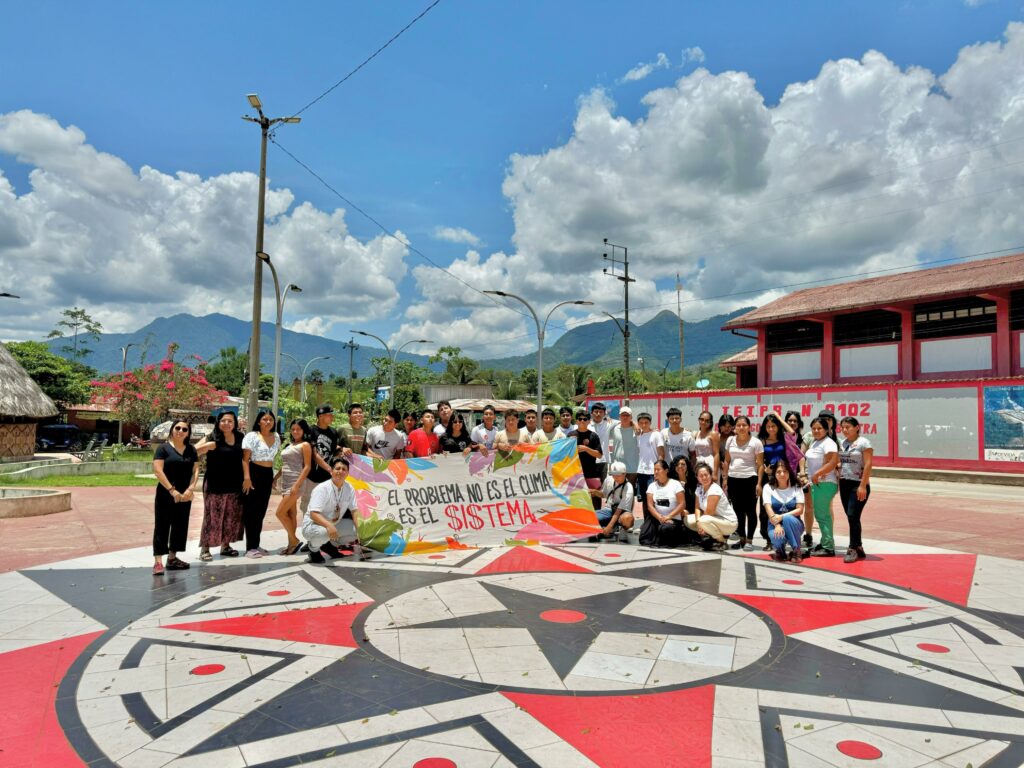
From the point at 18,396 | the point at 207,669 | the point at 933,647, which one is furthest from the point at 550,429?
the point at 18,396

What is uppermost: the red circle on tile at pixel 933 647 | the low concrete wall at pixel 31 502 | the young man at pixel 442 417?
the young man at pixel 442 417

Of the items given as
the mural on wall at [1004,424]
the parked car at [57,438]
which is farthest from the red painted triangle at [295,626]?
the parked car at [57,438]

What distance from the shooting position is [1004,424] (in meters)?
22.3

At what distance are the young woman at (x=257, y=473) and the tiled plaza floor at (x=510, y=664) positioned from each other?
51 centimetres

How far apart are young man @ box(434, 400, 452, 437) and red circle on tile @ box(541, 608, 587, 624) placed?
13.6 ft

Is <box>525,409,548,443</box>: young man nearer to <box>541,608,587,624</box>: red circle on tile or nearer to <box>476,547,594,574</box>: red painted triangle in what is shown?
<box>476,547,594,574</box>: red painted triangle

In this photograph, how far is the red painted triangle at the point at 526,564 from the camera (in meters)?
7.62

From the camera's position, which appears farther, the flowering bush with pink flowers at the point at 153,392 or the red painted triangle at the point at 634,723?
the flowering bush with pink flowers at the point at 153,392

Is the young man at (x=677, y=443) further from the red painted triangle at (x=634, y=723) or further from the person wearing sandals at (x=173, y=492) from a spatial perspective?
the person wearing sandals at (x=173, y=492)

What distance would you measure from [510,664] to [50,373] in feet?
162

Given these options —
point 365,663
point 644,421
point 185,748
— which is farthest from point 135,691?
point 644,421

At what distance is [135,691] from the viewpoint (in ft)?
13.8

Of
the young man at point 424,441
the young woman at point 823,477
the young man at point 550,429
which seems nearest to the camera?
the young woman at point 823,477

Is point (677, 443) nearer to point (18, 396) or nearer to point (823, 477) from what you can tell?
point (823, 477)
